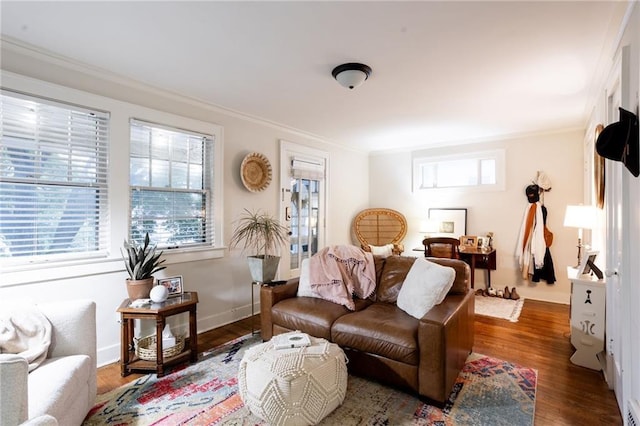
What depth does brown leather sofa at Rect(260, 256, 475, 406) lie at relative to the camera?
2.01m

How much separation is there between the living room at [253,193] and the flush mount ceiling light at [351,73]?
5.20ft

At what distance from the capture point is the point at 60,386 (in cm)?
157

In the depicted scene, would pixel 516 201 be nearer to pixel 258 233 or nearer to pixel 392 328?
pixel 392 328

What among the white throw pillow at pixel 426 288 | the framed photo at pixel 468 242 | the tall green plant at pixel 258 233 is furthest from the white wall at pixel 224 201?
the white throw pillow at pixel 426 288

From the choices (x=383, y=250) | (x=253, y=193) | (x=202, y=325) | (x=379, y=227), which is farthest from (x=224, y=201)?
(x=379, y=227)

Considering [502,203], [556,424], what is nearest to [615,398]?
[556,424]

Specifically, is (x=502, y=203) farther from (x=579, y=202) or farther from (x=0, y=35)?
(x=0, y=35)

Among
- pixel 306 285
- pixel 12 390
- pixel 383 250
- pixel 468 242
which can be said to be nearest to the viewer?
pixel 12 390

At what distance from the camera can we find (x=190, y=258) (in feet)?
10.7

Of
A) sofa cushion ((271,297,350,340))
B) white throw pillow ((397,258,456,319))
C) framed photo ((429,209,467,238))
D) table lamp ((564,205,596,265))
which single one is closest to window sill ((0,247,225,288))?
sofa cushion ((271,297,350,340))

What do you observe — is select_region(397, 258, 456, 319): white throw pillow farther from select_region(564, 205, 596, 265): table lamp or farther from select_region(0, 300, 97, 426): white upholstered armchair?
select_region(0, 300, 97, 426): white upholstered armchair

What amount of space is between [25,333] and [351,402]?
1.98m

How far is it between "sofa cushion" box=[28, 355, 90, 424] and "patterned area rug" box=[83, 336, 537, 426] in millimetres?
291

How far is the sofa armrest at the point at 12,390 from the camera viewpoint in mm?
1115
